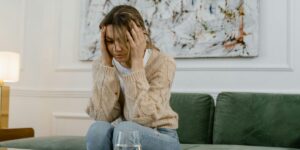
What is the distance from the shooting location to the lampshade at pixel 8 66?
112 inches

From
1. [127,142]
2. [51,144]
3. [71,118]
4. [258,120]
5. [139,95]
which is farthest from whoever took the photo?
[71,118]

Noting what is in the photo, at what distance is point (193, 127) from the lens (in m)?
2.62

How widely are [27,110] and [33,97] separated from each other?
121 millimetres

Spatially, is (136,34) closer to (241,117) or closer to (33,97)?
(241,117)

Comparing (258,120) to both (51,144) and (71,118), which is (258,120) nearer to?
(51,144)

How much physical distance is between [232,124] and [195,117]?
24 cm

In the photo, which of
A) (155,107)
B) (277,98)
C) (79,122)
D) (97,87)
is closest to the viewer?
(155,107)

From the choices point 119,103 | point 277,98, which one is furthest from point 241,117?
point 119,103

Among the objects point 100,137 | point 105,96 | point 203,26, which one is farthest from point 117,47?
point 203,26

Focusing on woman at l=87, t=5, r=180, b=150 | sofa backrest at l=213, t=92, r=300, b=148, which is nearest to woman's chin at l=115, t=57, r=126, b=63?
woman at l=87, t=5, r=180, b=150

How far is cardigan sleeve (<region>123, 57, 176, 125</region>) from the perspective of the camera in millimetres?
1633

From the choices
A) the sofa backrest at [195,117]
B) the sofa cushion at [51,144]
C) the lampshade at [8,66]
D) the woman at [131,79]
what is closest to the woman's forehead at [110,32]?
the woman at [131,79]

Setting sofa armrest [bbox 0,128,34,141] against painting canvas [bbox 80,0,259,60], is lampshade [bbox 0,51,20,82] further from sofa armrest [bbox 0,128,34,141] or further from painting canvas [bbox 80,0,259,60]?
painting canvas [bbox 80,0,259,60]

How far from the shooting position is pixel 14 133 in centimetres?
288
